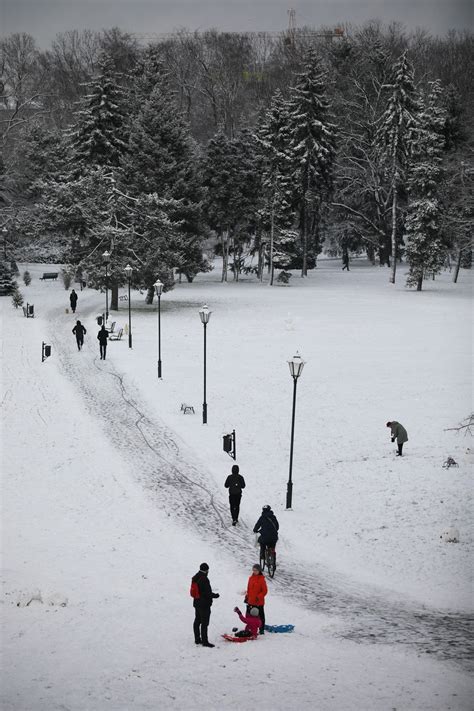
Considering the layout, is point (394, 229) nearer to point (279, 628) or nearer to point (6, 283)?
point (6, 283)

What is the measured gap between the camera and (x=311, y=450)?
865 inches

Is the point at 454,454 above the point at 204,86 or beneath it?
beneath

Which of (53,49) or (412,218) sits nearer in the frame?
(412,218)

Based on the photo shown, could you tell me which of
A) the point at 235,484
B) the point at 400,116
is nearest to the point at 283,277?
the point at 400,116

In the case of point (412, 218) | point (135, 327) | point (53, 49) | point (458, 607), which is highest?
point (53, 49)

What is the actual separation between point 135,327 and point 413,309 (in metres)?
20.7

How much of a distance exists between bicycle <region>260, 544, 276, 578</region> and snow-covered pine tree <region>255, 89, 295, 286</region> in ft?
158

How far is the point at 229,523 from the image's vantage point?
677 inches

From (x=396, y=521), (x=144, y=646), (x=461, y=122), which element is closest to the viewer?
(x=144, y=646)

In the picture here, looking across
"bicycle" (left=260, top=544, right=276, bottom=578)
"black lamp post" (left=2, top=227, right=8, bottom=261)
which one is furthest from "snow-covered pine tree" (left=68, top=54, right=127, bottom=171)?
"bicycle" (left=260, top=544, right=276, bottom=578)

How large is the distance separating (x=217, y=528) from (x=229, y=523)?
452mm

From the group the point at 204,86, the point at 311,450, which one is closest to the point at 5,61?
the point at 204,86

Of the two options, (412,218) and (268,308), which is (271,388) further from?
(412,218)

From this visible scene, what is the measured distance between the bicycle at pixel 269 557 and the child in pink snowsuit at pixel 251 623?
2812mm
